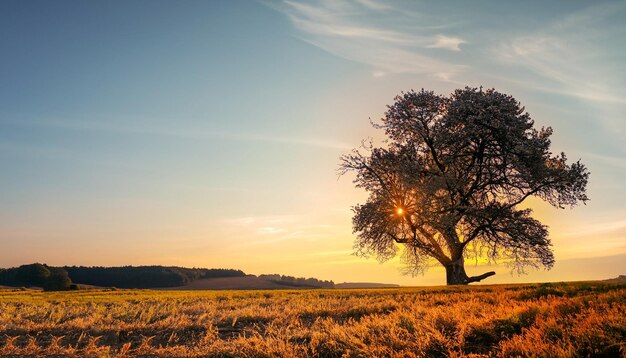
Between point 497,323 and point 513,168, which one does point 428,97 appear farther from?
point 497,323

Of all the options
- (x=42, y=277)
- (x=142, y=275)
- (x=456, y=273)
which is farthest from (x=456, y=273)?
(x=42, y=277)

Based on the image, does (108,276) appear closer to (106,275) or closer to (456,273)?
(106,275)

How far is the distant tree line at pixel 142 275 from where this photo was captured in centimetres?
10538

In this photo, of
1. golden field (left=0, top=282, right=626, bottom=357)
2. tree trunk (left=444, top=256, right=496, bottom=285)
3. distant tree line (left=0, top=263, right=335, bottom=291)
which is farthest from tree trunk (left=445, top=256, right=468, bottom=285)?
distant tree line (left=0, top=263, right=335, bottom=291)

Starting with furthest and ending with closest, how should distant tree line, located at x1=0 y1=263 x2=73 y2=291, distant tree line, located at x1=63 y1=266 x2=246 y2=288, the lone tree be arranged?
distant tree line, located at x1=63 y1=266 x2=246 y2=288, distant tree line, located at x1=0 y1=263 x2=73 y2=291, the lone tree

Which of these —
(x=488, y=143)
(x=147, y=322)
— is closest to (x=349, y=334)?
(x=147, y=322)

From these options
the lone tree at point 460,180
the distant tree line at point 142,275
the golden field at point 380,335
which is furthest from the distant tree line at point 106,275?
the golden field at point 380,335

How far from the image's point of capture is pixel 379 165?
37.6m

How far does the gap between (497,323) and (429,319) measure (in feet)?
5.07

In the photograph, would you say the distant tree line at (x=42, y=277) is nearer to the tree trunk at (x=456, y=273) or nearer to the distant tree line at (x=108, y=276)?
the distant tree line at (x=108, y=276)

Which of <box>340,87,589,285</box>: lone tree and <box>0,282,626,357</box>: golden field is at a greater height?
<box>340,87,589,285</box>: lone tree

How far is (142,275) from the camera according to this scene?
10769cm

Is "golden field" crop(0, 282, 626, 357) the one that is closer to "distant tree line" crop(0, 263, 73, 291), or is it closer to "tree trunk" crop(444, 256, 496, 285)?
"tree trunk" crop(444, 256, 496, 285)

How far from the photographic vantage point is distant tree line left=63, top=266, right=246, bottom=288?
105375 mm
